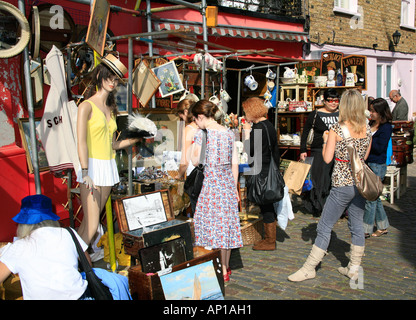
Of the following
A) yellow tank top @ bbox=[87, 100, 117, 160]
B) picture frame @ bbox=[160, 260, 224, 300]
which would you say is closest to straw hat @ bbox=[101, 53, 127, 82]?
yellow tank top @ bbox=[87, 100, 117, 160]

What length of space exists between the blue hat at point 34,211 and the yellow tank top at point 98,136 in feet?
4.12

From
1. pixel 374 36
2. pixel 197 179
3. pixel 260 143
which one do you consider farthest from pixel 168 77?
pixel 374 36

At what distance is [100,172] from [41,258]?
4.97ft

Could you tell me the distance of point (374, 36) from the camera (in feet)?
42.3

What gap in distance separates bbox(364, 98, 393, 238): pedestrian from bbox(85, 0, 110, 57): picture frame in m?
3.69

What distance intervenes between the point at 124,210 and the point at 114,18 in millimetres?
3768

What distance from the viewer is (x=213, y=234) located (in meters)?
3.83

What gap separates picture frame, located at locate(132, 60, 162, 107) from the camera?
5.08 metres

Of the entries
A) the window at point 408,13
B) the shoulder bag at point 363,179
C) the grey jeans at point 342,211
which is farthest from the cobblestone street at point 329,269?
the window at point 408,13

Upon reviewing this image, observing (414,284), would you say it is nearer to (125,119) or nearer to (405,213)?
(405,213)

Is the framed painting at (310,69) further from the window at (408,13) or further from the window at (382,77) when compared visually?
the window at (408,13)

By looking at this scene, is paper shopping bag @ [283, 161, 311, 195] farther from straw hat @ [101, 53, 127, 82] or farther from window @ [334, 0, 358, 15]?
window @ [334, 0, 358, 15]

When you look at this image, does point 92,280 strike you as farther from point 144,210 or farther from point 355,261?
point 355,261

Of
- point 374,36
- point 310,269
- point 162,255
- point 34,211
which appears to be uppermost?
point 374,36
